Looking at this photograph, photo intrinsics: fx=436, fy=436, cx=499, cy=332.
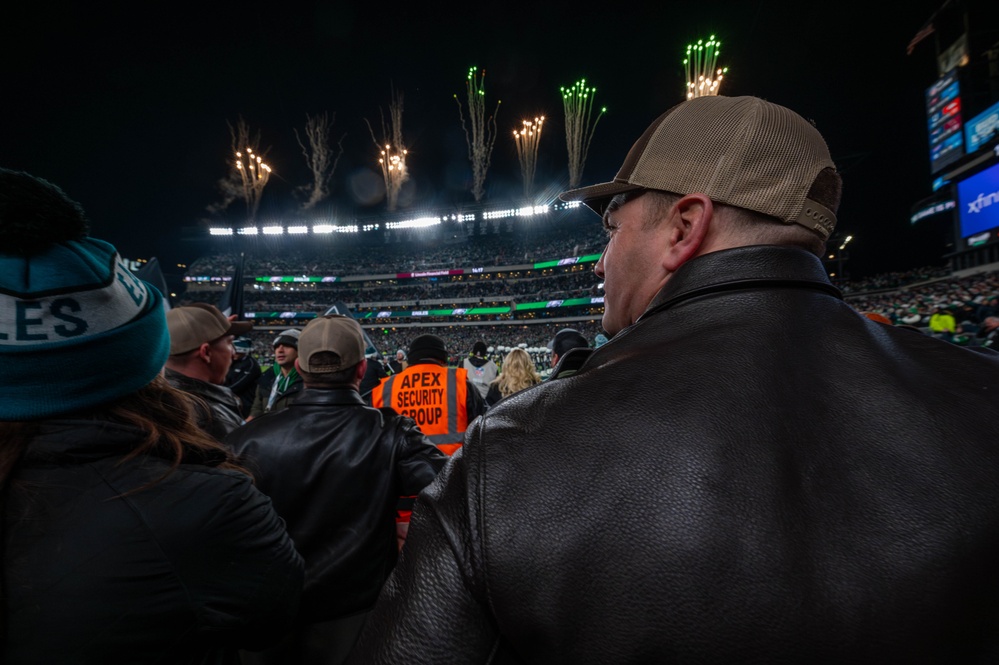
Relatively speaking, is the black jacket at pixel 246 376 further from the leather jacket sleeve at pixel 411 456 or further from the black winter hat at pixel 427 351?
the leather jacket sleeve at pixel 411 456

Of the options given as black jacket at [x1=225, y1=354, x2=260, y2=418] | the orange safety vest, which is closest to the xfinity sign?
the orange safety vest

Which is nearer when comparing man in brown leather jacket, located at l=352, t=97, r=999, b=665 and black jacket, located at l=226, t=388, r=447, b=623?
man in brown leather jacket, located at l=352, t=97, r=999, b=665

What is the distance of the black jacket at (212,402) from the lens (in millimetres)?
2725

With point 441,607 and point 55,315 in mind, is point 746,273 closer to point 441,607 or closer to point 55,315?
point 441,607

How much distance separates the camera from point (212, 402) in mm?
3061

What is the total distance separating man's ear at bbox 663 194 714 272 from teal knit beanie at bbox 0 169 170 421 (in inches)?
57.1

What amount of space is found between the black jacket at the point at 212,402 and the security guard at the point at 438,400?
1.85m

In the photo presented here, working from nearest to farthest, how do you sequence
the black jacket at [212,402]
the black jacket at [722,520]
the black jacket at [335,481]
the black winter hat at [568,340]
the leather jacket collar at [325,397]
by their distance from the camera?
1. the black jacket at [722,520]
2. the black jacket at [335,481]
3. the leather jacket collar at [325,397]
4. the black jacket at [212,402]
5. the black winter hat at [568,340]

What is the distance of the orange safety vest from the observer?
4.76m

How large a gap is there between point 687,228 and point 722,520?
0.71 metres

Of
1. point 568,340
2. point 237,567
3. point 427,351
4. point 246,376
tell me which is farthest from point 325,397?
point 246,376

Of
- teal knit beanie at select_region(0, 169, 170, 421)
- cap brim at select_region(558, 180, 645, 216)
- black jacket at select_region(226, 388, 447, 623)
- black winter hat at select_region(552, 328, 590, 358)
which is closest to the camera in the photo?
teal knit beanie at select_region(0, 169, 170, 421)

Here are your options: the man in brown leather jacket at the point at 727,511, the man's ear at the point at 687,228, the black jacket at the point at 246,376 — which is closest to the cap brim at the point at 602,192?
the man's ear at the point at 687,228

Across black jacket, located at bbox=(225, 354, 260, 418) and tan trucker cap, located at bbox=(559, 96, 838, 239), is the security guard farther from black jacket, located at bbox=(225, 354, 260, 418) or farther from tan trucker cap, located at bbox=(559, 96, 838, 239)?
tan trucker cap, located at bbox=(559, 96, 838, 239)
